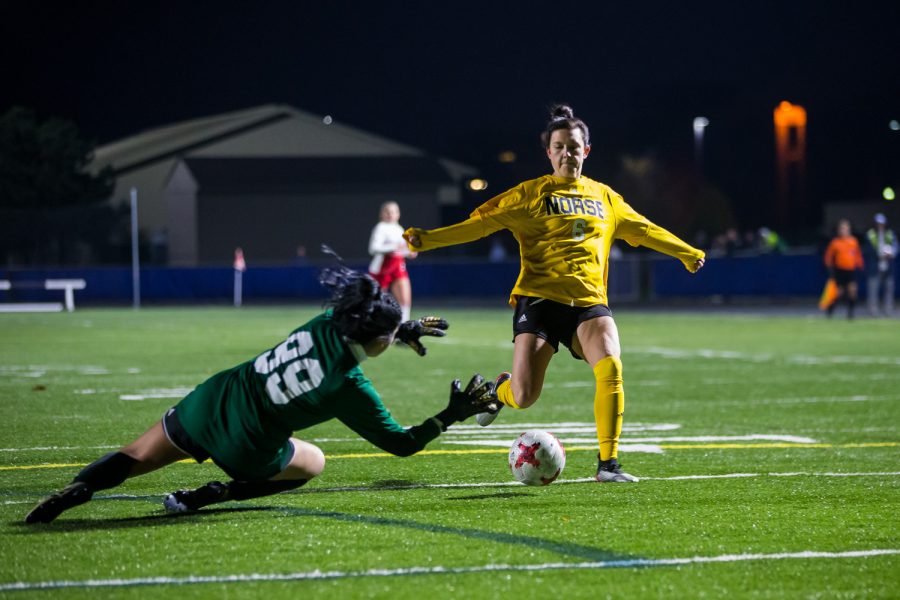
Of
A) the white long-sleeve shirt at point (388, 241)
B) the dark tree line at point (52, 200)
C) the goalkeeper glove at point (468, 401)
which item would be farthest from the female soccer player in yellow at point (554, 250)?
the dark tree line at point (52, 200)

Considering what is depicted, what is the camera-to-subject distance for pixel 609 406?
8328 mm

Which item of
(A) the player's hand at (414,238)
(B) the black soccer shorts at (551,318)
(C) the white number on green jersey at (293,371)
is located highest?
(A) the player's hand at (414,238)

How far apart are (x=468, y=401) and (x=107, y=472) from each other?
1786 millimetres

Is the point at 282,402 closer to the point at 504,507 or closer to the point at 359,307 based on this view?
the point at 359,307

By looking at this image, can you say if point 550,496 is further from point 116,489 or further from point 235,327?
point 235,327

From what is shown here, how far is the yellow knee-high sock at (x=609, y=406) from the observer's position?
8.31m

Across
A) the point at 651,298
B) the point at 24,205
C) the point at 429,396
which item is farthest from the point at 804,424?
the point at 24,205

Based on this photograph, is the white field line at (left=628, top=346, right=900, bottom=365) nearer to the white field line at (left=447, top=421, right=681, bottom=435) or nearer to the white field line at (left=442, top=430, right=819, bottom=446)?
the white field line at (left=447, top=421, right=681, bottom=435)

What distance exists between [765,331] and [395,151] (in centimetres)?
4480

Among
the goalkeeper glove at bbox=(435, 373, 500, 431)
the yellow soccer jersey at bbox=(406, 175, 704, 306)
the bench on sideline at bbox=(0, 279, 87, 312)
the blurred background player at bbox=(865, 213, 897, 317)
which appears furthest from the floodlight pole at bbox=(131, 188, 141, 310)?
the goalkeeper glove at bbox=(435, 373, 500, 431)

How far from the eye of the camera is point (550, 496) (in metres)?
7.73

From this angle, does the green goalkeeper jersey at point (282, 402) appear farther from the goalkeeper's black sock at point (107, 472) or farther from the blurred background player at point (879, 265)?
the blurred background player at point (879, 265)

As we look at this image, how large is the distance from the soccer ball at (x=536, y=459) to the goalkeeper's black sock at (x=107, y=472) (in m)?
2.24

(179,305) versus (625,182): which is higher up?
(625,182)
